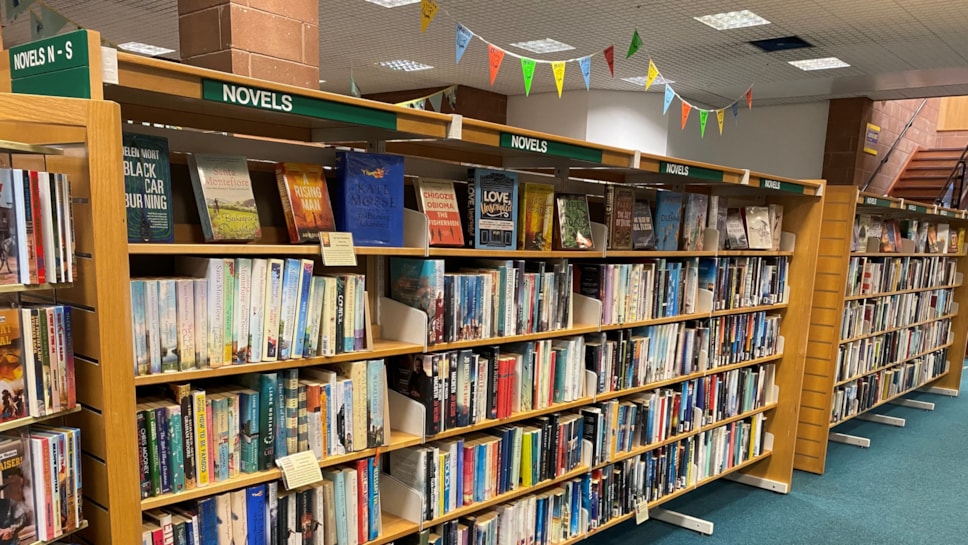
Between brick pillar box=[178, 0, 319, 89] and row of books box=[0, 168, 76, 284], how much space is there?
3.46ft

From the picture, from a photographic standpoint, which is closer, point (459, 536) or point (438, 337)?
point (438, 337)

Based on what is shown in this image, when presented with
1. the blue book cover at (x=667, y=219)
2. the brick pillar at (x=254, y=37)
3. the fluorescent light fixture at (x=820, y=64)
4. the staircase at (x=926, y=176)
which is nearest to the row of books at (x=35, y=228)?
the brick pillar at (x=254, y=37)

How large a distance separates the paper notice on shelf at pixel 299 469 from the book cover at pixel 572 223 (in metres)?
1.34

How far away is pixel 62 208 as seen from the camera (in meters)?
1.33

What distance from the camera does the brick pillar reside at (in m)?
2.22

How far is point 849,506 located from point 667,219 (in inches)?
92.1

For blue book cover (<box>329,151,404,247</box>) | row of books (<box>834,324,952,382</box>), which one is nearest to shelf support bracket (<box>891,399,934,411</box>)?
row of books (<box>834,324,952,382</box>)

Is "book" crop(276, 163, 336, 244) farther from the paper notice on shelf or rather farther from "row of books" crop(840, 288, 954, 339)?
"row of books" crop(840, 288, 954, 339)

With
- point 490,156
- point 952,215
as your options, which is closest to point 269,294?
point 490,156

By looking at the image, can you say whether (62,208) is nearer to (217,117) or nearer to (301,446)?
(217,117)

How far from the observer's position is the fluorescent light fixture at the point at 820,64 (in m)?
6.52

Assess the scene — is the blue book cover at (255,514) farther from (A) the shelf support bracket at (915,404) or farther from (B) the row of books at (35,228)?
(A) the shelf support bracket at (915,404)

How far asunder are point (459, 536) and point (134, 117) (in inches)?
71.8

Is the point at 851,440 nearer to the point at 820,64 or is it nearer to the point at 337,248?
the point at 820,64
